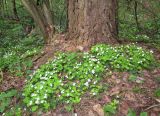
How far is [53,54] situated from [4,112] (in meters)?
1.49

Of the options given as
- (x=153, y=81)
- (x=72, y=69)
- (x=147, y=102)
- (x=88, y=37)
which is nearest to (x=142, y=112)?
(x=147, y=102)

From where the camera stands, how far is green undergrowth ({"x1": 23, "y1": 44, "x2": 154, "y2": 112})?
4102mm

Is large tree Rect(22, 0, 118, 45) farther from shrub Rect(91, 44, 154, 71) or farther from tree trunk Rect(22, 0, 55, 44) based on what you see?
tree trunk Rect(22, 0, 55, 44)

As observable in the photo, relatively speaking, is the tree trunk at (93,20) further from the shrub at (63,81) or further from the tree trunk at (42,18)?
the tree trunk at (42,18)

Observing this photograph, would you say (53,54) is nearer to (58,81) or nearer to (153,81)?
(58,81)

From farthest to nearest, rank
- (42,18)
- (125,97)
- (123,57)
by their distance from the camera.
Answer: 1. (42,18)
2. (123,57)
3. (125,97)

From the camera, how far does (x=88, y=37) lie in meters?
5.17

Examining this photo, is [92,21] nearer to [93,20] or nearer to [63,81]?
[93,20]

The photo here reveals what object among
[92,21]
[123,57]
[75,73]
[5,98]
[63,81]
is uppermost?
[92,21]

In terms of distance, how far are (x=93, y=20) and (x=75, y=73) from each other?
1.23 metres

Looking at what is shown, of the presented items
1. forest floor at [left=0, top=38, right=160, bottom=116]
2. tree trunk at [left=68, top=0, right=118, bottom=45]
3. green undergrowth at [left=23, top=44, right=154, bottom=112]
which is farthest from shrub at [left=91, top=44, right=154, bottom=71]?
tree trunk at [left=68, top=0, right=118, bottom=45]

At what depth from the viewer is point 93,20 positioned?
203 inches

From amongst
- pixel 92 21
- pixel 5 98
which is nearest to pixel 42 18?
pixel 92 21

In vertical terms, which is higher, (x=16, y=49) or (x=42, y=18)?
(x=42, y=18)
